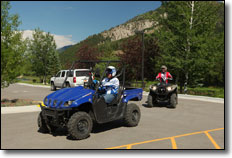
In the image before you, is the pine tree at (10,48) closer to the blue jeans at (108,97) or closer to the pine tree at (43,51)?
the blue jeans at (108,97)

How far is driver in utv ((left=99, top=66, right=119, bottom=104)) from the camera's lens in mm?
7076

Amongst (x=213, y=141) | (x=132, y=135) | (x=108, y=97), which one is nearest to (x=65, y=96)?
(x=108, y=97)

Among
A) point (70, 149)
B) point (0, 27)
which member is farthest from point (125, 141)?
point (0, 27)

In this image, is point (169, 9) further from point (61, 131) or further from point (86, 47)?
point (86, 47)

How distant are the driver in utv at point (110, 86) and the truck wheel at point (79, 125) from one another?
0.95 metres

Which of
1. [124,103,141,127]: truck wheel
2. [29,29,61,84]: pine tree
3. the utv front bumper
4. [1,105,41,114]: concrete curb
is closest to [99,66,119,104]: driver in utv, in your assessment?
[124,103,141,127]: truck wheel

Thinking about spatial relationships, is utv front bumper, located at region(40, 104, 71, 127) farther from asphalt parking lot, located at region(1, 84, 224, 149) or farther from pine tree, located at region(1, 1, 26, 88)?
pine tree, located at region(1, 1, 26, 88)

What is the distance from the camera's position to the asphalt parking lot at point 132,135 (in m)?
5.93

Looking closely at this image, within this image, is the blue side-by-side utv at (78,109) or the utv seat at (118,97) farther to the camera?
the utv seat at (118,97)

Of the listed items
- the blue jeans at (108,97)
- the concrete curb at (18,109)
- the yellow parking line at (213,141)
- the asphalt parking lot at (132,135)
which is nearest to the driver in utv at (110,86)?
the blue jeans at (108,97)

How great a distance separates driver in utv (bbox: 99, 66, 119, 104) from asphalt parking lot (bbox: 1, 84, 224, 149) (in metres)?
1.07

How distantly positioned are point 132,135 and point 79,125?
1.55 m

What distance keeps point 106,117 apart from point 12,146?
2.45 metres

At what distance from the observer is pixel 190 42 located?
2086cm
